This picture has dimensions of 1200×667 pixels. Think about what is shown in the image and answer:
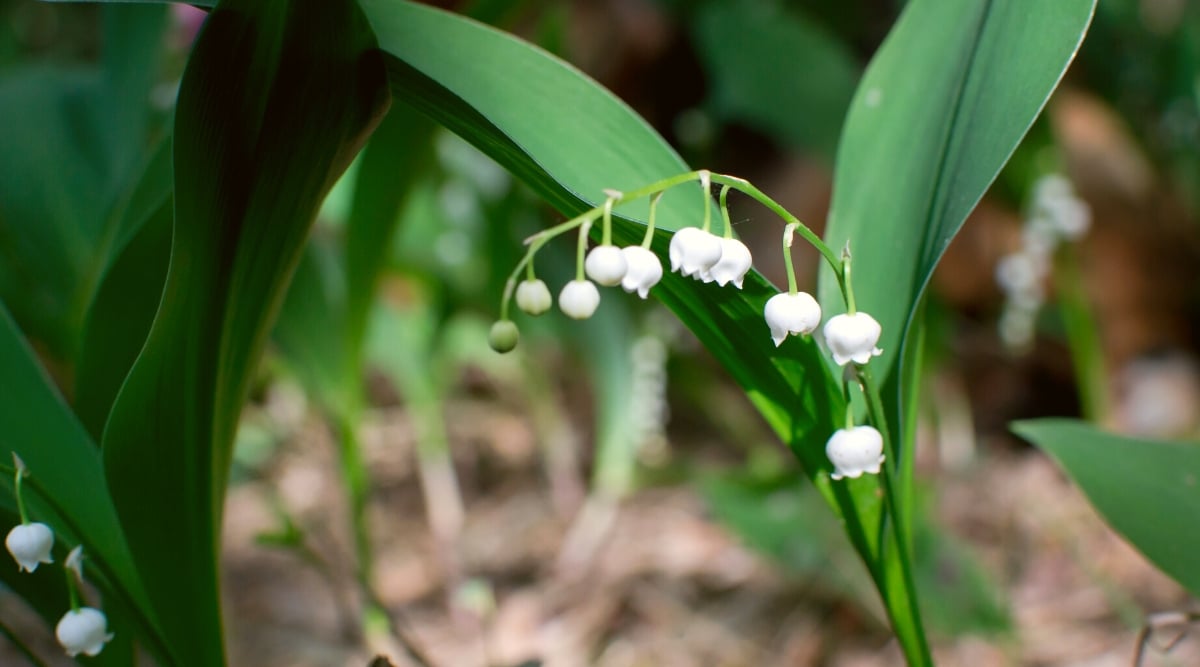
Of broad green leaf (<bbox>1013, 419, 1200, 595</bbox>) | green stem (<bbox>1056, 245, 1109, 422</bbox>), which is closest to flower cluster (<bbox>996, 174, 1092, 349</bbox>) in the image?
green stem (<bbox>1056, 245, 1109, 422</bbox>)

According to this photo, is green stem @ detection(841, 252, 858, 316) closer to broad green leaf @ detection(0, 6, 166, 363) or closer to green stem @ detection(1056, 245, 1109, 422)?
broad green leaf @ detection(0, 6, 166, 363)

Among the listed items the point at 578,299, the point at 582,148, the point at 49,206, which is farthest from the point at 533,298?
the point at 49,206

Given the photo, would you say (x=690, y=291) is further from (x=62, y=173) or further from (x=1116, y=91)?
(x=1116, y=91)

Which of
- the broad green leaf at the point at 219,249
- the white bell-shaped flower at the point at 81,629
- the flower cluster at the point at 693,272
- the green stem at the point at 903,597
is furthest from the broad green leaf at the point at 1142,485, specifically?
the white bell-shaped flower at the point at 81,629

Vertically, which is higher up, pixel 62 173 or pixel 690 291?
pixel 62 173

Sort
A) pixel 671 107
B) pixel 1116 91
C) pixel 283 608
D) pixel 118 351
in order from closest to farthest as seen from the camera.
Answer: pixel 118 351
pixel 283 608
pixel 1116 91
pixel 671 107

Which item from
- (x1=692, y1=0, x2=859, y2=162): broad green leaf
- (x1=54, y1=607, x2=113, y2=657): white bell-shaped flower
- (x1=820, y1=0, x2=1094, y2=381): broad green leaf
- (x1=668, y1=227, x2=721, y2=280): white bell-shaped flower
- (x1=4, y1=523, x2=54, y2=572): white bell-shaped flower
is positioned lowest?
(x1=54, y1=607, x2=113, y2=657): white bell-shaped flower

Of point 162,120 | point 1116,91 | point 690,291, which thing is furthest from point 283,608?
point 1116,91
